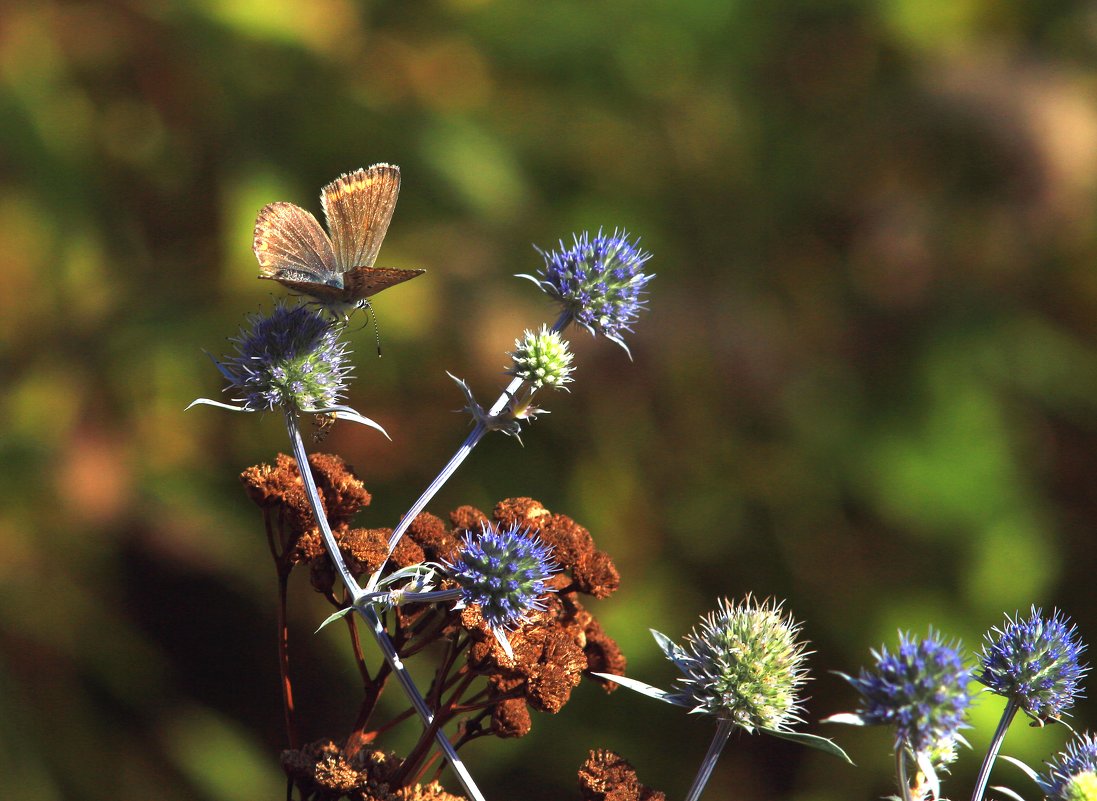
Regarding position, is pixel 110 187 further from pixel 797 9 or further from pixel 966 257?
pixel 966 257

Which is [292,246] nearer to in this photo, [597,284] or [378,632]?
[597,284]

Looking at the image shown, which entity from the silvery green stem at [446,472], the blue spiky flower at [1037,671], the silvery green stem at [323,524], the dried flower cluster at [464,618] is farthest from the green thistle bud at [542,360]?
the blue spiky flower at [1037,671]

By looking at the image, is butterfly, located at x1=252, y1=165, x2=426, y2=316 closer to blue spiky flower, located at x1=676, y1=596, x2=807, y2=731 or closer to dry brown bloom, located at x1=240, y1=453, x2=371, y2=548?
dry brown bloom, located at x1=240, y1=453, x2=371, y2=548

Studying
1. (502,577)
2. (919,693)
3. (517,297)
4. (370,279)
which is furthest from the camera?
(517,297)

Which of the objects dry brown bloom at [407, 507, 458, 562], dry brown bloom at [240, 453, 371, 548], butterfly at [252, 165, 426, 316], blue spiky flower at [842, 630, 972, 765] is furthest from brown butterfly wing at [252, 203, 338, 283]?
blue spiky flower at [842, 630, 972, 765]

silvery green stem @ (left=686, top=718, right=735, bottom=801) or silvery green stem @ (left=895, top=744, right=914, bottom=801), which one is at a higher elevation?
silvery green stem @ (left=895, top=744, right=914, bottom=801)

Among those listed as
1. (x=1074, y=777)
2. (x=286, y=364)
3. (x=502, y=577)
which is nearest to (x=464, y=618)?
(x=502, y=577)

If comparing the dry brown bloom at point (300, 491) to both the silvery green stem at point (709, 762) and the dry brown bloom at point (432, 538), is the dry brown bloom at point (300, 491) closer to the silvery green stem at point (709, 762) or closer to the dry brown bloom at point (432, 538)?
the dry brown bloom at point (432, 538)
